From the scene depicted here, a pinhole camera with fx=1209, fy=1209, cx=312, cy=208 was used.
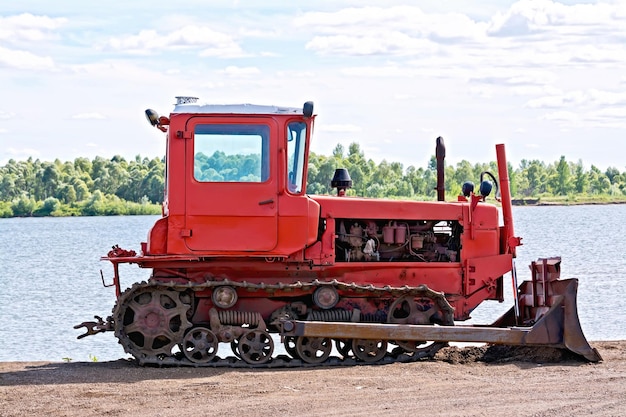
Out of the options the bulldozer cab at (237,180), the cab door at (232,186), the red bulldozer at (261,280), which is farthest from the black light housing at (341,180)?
the cab door at (232,186)

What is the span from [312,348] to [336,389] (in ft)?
5.82

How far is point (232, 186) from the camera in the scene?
1401cm

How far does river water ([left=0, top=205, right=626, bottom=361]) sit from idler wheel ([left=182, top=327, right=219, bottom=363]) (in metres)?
5.79

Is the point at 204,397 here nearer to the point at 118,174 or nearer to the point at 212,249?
the point at 212,249

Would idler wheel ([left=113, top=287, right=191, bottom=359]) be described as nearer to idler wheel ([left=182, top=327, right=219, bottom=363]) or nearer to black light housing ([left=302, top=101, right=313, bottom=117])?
idler wheel ([left=182, top=327, right=219, bottom=363])

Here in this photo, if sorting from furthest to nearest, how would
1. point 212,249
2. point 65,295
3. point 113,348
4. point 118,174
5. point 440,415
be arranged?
point 118,174, point 65,295, point 113,348, point 212,249, point 440,415

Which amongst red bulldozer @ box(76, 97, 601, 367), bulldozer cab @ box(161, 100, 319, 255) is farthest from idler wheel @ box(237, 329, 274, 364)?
bulldozer cab @ box(161, 100, 319, 255)

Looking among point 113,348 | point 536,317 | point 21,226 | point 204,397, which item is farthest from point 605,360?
point 21,226

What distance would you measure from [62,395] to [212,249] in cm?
266

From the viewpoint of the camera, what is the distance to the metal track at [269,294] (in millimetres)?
13945

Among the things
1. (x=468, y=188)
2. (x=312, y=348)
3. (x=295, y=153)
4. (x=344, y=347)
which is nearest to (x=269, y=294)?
(x=312, y=348)

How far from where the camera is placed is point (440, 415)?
11.0 m

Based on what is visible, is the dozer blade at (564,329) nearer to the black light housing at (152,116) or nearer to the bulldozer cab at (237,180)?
the bulldozer cab at (237,180)

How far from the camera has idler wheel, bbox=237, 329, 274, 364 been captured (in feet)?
46.1
